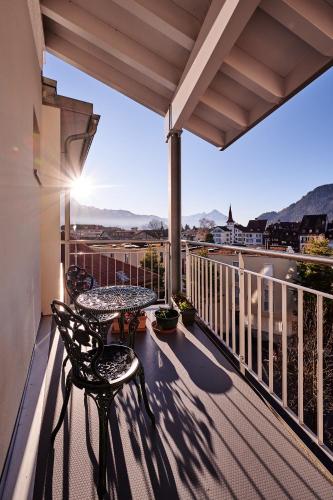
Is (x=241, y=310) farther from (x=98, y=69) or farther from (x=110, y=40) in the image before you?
(x=98, y=69)

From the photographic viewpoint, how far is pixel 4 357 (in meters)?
1.46

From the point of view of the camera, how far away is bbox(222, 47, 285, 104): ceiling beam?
266 centimetres

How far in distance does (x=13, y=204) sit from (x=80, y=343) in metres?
1.10

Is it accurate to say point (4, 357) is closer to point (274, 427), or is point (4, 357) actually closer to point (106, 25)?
point (274, 427)

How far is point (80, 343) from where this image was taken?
4.25 ft

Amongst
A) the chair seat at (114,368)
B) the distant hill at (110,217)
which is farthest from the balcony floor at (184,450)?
the distant hill at (110,217)

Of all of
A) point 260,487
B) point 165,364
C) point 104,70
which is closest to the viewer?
point 260,487

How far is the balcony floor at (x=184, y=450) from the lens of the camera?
128 centimetres

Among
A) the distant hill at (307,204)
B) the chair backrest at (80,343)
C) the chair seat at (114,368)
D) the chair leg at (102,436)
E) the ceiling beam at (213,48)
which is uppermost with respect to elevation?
the distant hill at (307,204)

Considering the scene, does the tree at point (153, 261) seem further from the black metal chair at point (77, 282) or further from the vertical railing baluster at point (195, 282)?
the black metal chair at point (77, 282)

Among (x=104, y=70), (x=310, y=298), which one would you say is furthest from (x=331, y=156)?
(x=104, y=70)

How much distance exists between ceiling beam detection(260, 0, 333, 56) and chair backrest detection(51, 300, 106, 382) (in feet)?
8.55

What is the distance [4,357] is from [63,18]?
3.45 meters

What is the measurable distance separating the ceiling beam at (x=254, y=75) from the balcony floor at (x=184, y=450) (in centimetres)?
281
